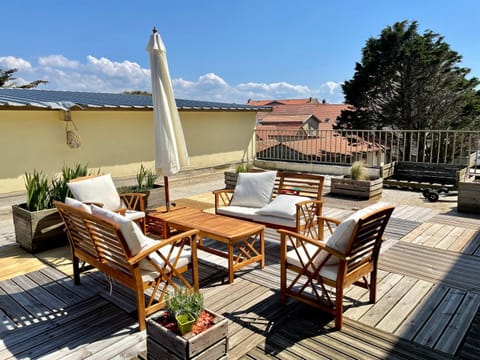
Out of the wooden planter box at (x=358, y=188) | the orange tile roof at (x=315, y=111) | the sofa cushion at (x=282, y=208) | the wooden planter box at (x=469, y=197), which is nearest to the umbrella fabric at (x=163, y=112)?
the sofa cushion at (x=282, y=208)

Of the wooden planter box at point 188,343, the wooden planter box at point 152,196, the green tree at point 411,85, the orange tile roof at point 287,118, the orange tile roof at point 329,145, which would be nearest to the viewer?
the wooden planter box at point 188,343

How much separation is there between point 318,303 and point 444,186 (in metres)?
6.31

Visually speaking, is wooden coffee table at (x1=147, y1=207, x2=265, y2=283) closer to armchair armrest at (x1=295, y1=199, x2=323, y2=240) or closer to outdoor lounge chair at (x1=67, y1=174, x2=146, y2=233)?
outdoor lounge chair at (x1=67, y1=174, x2=146, y2=233)

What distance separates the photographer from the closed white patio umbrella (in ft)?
14.9

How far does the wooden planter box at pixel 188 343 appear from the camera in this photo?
6.59 feet

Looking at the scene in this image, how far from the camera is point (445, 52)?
2009cm

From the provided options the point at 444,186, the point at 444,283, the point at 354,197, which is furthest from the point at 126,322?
the point at 444,186

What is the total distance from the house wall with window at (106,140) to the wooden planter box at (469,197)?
7063 mm

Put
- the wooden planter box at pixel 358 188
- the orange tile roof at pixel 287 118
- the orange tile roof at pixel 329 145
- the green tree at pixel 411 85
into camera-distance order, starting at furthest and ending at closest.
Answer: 1. the orange tile roof at pixel 287 118
2. the green tree at pixel 411 85
3. the orange tile roof at pixel 329 145
4. the wooden planter box at pixel 358 188

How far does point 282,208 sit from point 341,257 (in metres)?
1.84

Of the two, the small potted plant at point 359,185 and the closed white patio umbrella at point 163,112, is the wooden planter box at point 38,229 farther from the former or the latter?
the small potted plant at point 359,185

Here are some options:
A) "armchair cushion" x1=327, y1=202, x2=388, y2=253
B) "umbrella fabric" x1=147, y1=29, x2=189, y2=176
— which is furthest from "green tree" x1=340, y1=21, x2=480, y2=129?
"armchair cushion" x1=327, y1=202, x2=388, y2=253

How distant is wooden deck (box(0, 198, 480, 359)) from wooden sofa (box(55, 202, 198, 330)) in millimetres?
343

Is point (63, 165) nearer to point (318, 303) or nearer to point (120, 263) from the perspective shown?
point (120, 263)
